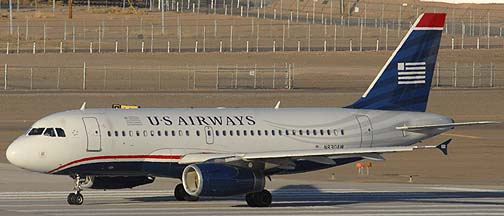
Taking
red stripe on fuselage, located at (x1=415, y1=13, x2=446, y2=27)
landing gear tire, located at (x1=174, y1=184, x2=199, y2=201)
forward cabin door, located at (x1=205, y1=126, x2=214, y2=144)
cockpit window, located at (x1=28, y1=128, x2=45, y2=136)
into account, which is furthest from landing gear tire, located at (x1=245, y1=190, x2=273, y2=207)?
red stripe on fuselage, located at (x1=415, y1=13, x2=446, y2=27)

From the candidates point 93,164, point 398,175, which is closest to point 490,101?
point 398,175

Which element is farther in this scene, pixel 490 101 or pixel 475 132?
pixel 490 101

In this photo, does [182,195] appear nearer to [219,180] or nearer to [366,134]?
[219,180]

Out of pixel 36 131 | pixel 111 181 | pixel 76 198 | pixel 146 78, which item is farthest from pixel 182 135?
pixel 146 78

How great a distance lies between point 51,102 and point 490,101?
26.8 meters

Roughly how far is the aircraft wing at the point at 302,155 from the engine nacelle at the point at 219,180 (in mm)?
487

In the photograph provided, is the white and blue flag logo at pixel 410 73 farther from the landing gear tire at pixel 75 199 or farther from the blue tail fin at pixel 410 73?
the landing gear tire at pixel 75 199

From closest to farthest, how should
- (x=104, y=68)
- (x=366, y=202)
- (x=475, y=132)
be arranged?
(x=366, y=202) < (x=475, y=132) < (x=104, y=68)

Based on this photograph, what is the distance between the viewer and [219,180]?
40.8 metres

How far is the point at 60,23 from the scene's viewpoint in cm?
13688

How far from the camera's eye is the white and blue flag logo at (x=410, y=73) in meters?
47.6

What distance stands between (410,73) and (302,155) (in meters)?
7.73

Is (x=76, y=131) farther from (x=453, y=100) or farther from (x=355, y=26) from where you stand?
(x=355, y=26)

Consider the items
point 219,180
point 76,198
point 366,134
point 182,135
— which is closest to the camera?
point 219,180
